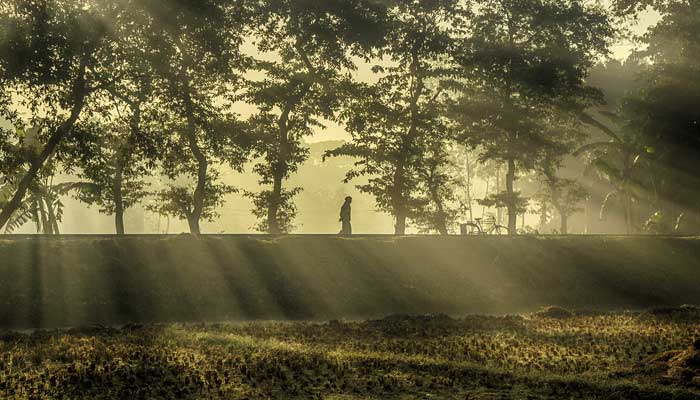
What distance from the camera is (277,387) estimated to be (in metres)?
11.3

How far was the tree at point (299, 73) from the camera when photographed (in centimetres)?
3916

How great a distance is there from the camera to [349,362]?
13.1 meters

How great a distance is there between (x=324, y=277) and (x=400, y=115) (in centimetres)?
1830

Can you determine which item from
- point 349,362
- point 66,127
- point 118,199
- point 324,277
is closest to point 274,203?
point 118,199

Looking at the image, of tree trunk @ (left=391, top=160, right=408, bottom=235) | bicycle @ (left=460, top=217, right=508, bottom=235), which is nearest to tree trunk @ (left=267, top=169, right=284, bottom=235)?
tree trunk @ (left=391, top=160, right=408, bottom=235)

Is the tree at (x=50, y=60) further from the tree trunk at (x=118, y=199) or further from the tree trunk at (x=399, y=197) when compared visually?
the tree trunk at (x=399, y=197)

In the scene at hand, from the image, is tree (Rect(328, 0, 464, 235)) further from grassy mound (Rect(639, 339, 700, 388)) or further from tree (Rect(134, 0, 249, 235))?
grassy mound (Rect(639, 339, 700, 388))

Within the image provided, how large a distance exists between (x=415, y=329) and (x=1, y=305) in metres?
10.8

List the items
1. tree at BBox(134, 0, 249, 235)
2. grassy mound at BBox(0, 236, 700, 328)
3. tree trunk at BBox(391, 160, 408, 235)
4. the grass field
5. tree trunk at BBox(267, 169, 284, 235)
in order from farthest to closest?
tree trunk at BBox(391, 160, 408, 235)
tree trunk at BBox(267, 169, 284, 235)
tree at BBox(134, 0, 249, 235)
grassy mound at BBox(0, 236, 700, 328)
the grass field

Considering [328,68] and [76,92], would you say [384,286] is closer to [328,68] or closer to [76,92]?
[76,92]

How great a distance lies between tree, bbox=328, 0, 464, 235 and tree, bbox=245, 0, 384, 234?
182cm

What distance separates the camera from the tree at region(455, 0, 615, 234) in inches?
1700

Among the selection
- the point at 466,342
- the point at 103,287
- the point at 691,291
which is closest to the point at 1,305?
the point at 103,287

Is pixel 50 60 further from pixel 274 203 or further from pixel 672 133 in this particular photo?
pixel 672 133
